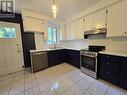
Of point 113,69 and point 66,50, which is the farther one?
point 66,50

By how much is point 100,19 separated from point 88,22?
1.84 feet

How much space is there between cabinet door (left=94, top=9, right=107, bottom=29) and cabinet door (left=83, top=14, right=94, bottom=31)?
18 centimetres

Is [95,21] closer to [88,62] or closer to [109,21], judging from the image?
[109,21]

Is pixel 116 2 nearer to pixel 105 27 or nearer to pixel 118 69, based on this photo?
pixel 105 27

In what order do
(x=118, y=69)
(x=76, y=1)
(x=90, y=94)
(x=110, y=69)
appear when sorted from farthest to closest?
(x=76, y=1)
(x=110, y=69)
(x=118, y=69)
(x=90, y=94)

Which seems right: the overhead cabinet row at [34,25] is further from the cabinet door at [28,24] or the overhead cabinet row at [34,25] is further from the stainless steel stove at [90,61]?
the stainless steel stove at [90,61]

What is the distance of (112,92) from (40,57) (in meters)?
2.77

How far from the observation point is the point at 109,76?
2.41 meters

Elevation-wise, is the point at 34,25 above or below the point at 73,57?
above

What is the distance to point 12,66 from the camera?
11.3 ft

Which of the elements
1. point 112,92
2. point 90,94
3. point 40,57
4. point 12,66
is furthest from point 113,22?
point 12,66

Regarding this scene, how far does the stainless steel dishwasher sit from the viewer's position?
10.7 feet

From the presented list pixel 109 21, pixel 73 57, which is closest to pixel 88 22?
pixel 109 21

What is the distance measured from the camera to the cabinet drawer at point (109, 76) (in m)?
2.25
